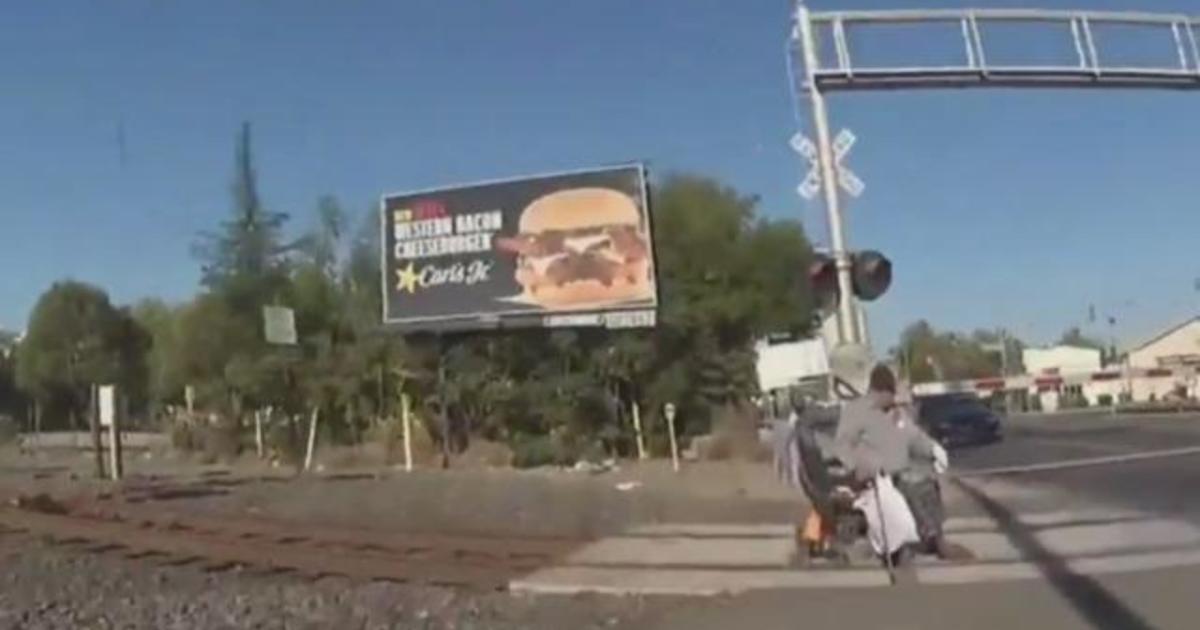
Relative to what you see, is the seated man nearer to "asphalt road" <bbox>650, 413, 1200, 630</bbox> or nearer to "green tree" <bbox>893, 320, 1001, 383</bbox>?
"asphalt road" <bbox>650, 413, 1200, 630</bbox>

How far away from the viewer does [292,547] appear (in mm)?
17781

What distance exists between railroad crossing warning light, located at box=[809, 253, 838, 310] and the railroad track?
3719mm

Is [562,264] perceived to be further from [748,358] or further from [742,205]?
[742,205]

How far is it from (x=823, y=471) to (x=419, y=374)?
32.7 meters

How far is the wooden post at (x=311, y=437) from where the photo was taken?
44.6 meters

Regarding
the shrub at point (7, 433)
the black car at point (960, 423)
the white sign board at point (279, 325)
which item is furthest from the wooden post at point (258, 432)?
the shrub at point (7, 433)

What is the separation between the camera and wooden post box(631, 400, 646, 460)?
44.4 m

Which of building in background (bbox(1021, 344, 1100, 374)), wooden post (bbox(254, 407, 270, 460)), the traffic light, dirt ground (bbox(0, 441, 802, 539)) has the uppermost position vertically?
building in background (bbox(1021, 344, 1100, 374))

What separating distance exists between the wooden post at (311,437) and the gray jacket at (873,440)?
2934 centimetres

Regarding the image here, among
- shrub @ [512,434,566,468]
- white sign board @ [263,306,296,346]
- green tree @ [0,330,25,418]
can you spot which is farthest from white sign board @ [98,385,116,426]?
green tree @ [0,330,25,418]

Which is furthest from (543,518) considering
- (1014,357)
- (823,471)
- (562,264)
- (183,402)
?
(1014,357)

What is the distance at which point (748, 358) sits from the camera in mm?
48906

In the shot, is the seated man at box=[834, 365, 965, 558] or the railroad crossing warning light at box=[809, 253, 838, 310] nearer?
the seated man at box=[834, 365, 965, 558]

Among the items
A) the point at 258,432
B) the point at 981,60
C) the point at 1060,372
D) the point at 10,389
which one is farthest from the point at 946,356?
the point at 981,60
